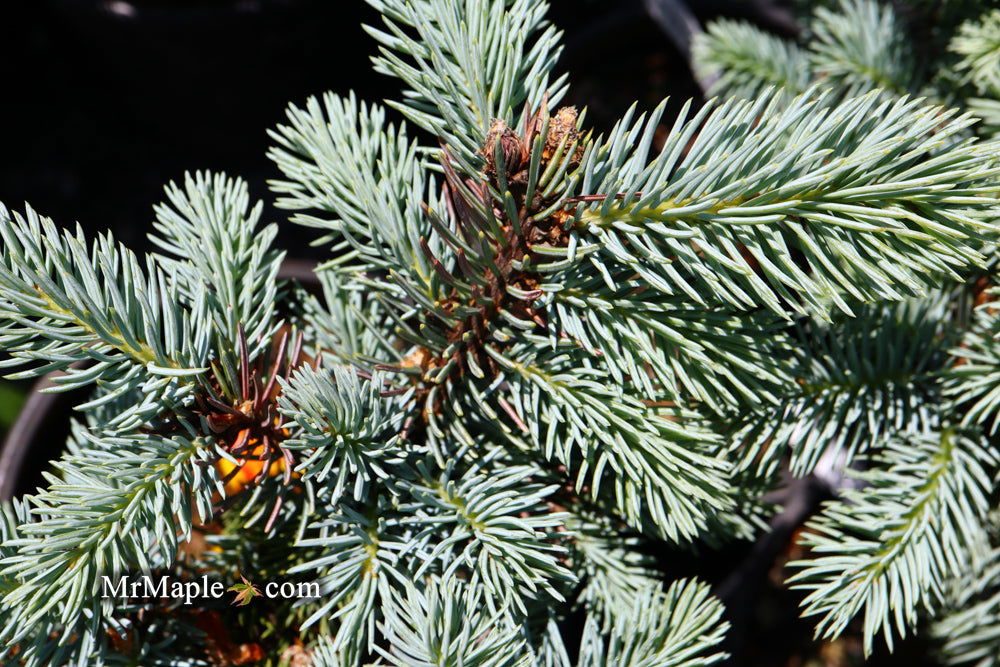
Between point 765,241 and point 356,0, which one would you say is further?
point 356,0

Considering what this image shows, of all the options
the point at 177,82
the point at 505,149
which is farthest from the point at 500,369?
the point at 177,82

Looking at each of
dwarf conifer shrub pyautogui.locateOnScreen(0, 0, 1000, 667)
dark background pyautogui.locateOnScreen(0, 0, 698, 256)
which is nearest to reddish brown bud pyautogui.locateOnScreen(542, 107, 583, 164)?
dwarf conifer shrub pyautogui.locateOnScreen(0, 0, 1000, 667)

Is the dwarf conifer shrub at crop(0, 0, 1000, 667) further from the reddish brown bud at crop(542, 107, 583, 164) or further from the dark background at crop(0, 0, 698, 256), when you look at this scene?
the dark background at crop(0, 0, 698, 256)

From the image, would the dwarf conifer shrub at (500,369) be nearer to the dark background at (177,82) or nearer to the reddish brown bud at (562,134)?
the reddish brown bud at (562,134)

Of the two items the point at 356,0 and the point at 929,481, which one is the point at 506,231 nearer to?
the point at 929,481

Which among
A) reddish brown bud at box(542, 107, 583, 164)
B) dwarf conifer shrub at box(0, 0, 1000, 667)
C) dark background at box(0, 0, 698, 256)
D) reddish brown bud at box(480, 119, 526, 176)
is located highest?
dark background at box(0, 0, 698, 256)

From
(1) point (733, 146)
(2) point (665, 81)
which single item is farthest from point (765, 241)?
(2) point (665, 81)

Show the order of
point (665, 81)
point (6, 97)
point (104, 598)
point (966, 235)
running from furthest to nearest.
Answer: point (6, 97) → point (665, 81) → point (104, 598) → point (966, 235)

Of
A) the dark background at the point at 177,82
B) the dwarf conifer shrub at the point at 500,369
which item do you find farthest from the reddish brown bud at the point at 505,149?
the dark background at the point at 177,82
